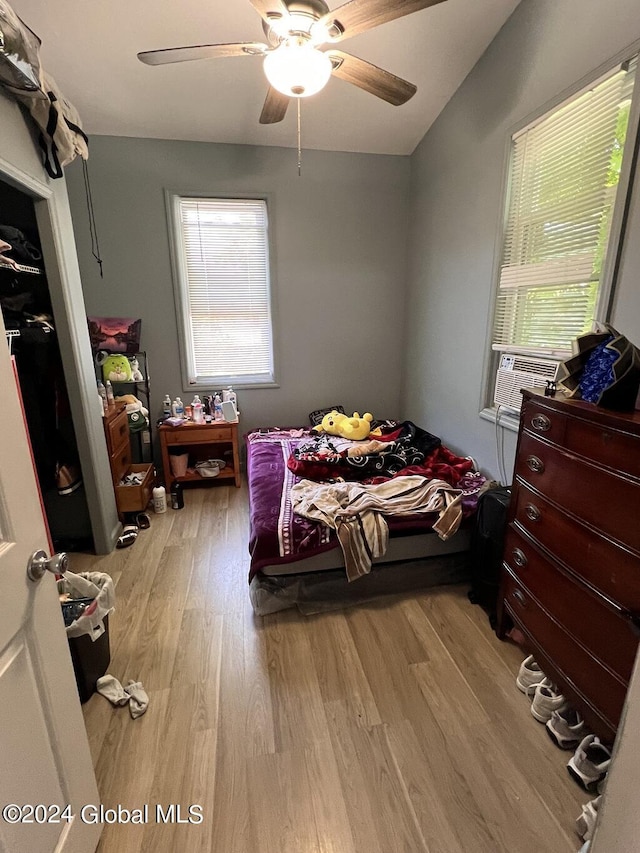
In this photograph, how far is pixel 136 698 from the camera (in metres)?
1.50

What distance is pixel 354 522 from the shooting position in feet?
6.40

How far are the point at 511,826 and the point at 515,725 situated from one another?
0.33 meters

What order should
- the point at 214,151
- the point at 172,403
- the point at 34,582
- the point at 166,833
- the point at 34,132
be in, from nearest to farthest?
the point at 34,582 < the point at 166,833 < the point at 34,132 < the point at 214,151 < the point at 172,403

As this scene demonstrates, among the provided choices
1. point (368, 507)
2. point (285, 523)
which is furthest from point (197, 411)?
point (368, 507)

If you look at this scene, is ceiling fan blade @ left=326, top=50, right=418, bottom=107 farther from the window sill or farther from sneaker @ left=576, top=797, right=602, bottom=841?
sneaker @ left=576, top=797, right=602, bottom=841

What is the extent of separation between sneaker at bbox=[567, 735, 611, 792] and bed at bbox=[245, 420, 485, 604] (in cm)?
89

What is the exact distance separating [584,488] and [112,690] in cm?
188

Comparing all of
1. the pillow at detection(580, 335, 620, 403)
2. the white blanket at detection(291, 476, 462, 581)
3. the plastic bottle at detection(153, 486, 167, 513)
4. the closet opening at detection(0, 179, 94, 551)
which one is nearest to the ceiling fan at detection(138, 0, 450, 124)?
the closet opening at detection(0, 179, 94, 551)

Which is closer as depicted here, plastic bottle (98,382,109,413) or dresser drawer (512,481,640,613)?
dresser drawer (512,481,640,613)

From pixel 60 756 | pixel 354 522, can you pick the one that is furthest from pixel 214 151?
pixel 60 756

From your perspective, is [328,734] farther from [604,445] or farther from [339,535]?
[604,445]

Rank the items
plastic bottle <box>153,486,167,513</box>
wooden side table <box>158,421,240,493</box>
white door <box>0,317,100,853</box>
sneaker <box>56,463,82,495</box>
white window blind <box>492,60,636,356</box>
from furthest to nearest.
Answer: wooden side table <box>158,421,240,493</box> < plastic bottle <box>153,486,167,513</box> < sneaker <box>56,463,82,495</box> < white window blind <box>492,60,636,356</box> < white door <box>0,317,100,853</box>

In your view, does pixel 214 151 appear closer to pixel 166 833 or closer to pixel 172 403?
pixel 172 403

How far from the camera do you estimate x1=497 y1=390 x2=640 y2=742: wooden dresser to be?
1.11 m
